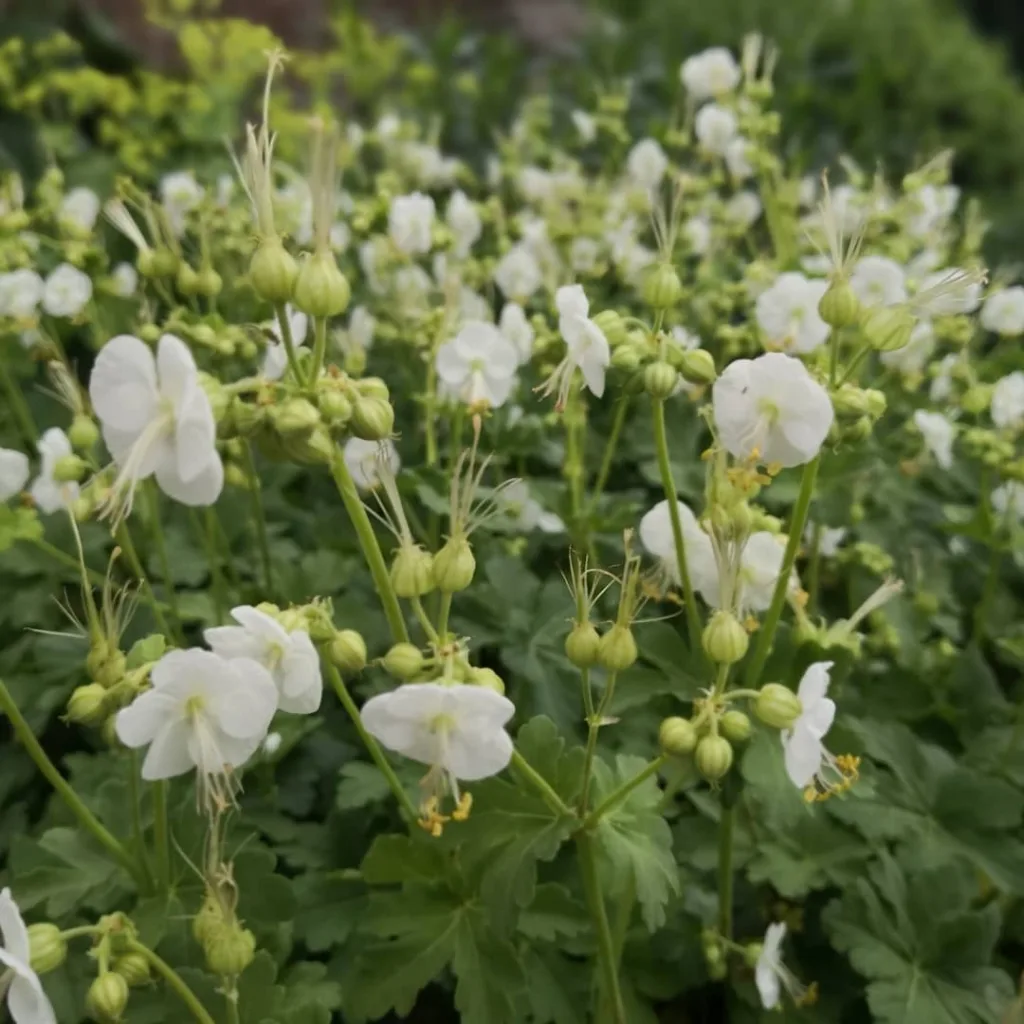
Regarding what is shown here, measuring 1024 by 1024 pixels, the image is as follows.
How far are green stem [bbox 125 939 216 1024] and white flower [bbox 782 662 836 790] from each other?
0.41m

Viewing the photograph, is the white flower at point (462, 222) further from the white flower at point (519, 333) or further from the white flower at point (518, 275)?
the white flower at point (519, 333)

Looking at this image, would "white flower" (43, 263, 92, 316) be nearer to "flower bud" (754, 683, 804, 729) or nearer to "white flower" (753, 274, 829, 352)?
"white flower" (753, 274, 829, 352)

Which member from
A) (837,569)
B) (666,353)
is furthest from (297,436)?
(837,569)

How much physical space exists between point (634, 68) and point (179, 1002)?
2.63 metres

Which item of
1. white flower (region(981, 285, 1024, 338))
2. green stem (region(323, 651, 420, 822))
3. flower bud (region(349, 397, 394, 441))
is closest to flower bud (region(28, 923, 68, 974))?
green stem (region(323, 651, 420, 822))

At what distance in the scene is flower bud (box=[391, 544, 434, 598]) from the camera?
0.64 m

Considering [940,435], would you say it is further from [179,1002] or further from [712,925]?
[179,1002]

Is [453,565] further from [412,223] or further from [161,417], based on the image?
[412,223]

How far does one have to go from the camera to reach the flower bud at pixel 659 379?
2.33 ft

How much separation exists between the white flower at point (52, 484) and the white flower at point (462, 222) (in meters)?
0.58

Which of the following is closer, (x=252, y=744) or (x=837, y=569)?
(x=252, y=744)

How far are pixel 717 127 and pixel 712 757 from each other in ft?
3.55

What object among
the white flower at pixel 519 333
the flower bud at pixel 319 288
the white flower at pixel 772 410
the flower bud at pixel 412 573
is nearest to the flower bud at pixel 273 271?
the flower bud at pixel 319 288

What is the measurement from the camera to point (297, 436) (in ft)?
1.84
